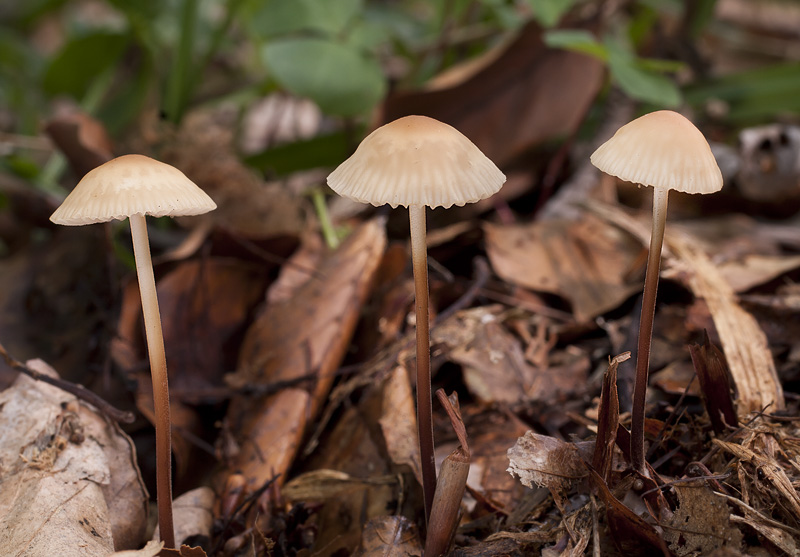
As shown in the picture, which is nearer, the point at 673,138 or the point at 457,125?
the point at 673,138

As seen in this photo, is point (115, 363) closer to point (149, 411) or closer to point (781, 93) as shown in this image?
point (149, 411)

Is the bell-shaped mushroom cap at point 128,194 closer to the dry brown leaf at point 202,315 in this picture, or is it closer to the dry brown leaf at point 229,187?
the dry brown leaf at point 202,315

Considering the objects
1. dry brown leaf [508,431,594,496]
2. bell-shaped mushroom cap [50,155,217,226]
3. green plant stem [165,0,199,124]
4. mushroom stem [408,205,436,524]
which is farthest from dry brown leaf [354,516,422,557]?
green plant stem [165,0,199,124]

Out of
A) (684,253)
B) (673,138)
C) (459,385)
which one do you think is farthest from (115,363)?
(684,253)

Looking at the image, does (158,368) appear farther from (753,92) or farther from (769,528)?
(753,92)

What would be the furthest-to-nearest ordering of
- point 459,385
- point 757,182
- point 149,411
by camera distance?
point 757,182
point 459,385
point 149,411
